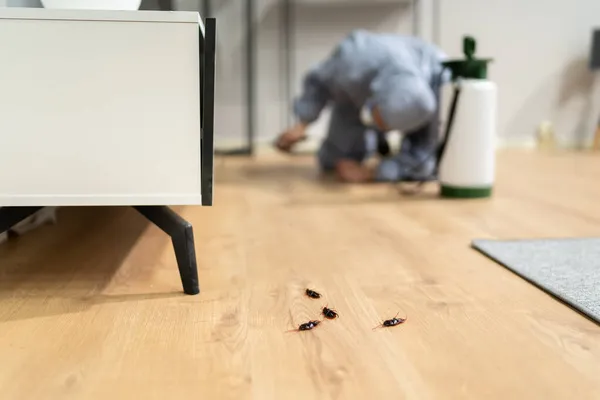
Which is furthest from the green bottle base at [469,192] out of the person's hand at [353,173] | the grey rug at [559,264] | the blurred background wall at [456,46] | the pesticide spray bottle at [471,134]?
the blurred background wall at [456,46]

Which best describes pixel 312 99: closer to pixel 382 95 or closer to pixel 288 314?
pixel 382 95

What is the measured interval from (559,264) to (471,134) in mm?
704

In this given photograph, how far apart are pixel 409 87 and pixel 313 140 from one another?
1.54 metres

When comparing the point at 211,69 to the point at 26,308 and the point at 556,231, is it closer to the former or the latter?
the point at 26,308

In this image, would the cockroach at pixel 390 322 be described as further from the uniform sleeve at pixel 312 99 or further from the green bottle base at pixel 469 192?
the uniform sleeve at pixel 312 99

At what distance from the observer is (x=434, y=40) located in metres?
3.08

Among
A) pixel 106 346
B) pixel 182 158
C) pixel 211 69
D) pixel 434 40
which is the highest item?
pixel 434 40

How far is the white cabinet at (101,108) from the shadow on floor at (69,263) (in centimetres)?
13

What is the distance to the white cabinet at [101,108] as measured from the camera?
77 centimetres

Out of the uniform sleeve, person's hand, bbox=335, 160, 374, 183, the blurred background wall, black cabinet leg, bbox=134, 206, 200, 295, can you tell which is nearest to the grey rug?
black cabinet leg, bbox=134, 206, 200, 295

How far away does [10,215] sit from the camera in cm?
86

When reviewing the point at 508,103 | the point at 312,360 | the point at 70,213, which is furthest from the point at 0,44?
the point at 508,103

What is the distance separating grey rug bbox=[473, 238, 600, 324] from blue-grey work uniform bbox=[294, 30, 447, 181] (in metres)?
0.66

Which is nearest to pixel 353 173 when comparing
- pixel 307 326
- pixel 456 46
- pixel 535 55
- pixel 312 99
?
pixel 312 99
